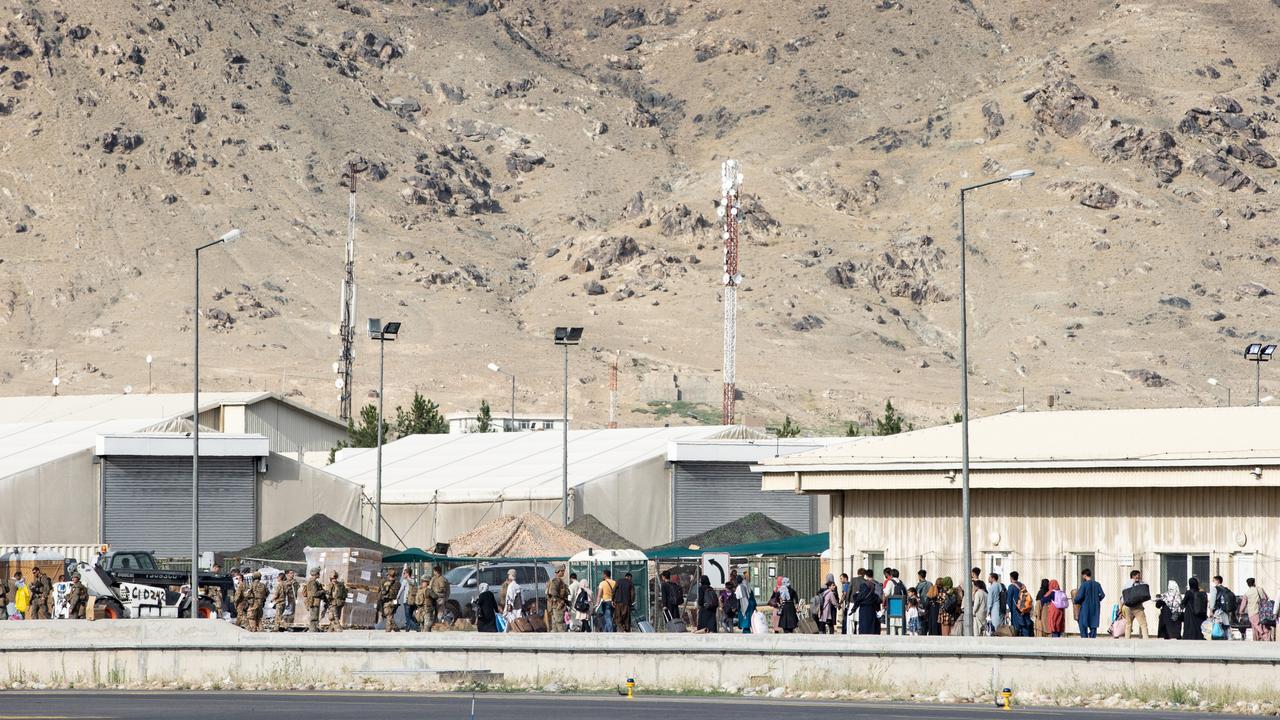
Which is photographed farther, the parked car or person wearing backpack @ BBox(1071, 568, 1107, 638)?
the parked car

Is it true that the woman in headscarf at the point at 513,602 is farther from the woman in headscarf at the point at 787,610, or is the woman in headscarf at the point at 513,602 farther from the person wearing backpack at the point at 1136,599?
the person wearing backpack at the point at 1136,599

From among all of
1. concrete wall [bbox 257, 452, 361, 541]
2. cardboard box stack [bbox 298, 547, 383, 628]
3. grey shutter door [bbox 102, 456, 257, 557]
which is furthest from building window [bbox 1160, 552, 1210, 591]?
grey shutter door [bbox 102, 456, 257, 557]

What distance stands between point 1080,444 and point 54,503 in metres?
31.2

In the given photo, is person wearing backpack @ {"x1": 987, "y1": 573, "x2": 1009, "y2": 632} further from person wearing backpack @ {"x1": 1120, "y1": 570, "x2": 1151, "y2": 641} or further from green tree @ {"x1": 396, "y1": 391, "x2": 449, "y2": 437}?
green tree @ {"x1": 396, "y1": 391, "x2": 449, "y2": 437}

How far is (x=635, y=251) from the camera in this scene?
574 feet

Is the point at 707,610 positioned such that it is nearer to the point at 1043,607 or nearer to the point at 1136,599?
the point at 1043,607

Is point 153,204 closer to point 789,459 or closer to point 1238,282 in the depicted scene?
point 1238,282

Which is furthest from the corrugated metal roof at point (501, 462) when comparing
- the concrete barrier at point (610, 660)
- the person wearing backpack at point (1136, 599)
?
the concrete barrier at point (610, 660)

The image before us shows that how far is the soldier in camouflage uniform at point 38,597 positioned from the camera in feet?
136

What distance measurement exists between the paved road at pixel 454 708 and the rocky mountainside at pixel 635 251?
107 metres

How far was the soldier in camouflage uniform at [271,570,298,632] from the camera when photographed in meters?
37.8

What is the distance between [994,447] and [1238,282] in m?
132

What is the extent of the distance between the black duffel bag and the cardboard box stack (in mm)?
14284

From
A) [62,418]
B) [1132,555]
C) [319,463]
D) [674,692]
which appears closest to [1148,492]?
[1132,555]
